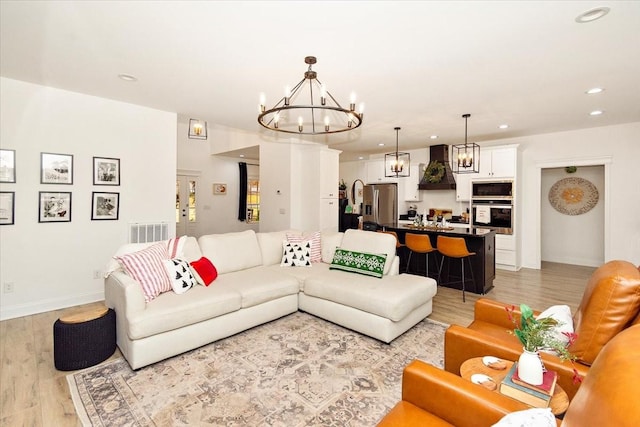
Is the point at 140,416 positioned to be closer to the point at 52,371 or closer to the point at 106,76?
the point at 52,371

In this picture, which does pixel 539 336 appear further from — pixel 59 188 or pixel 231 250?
pixel 59 188

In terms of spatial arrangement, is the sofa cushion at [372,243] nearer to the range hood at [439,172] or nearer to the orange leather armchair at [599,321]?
the orange leather armchair at [599,321]

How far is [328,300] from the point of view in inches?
130

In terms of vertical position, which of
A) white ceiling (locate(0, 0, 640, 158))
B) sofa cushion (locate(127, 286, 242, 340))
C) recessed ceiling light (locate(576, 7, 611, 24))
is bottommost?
sofa cushion (locate(127, 286, 242, 340))

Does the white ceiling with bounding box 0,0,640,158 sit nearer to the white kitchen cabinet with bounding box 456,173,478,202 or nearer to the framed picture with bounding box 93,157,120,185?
the framed picture with bounding box 93,157,120,185

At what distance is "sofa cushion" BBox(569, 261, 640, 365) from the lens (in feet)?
4.59

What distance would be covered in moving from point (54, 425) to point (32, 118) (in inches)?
135

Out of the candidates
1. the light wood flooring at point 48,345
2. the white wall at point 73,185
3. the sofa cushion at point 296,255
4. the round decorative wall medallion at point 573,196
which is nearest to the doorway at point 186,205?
the white wall at point 73,185

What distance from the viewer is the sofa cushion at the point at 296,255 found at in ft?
13.1

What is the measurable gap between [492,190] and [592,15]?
444 cm

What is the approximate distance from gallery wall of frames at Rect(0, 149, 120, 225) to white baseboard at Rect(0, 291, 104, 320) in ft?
3.17

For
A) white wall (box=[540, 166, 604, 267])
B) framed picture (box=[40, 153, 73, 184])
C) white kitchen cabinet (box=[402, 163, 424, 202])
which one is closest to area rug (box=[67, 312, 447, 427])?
framed picture (box=[40, 153, 73, 184])

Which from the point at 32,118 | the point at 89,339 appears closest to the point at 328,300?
the point at 89,339

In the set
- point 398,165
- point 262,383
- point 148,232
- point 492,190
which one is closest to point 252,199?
point 148,232
